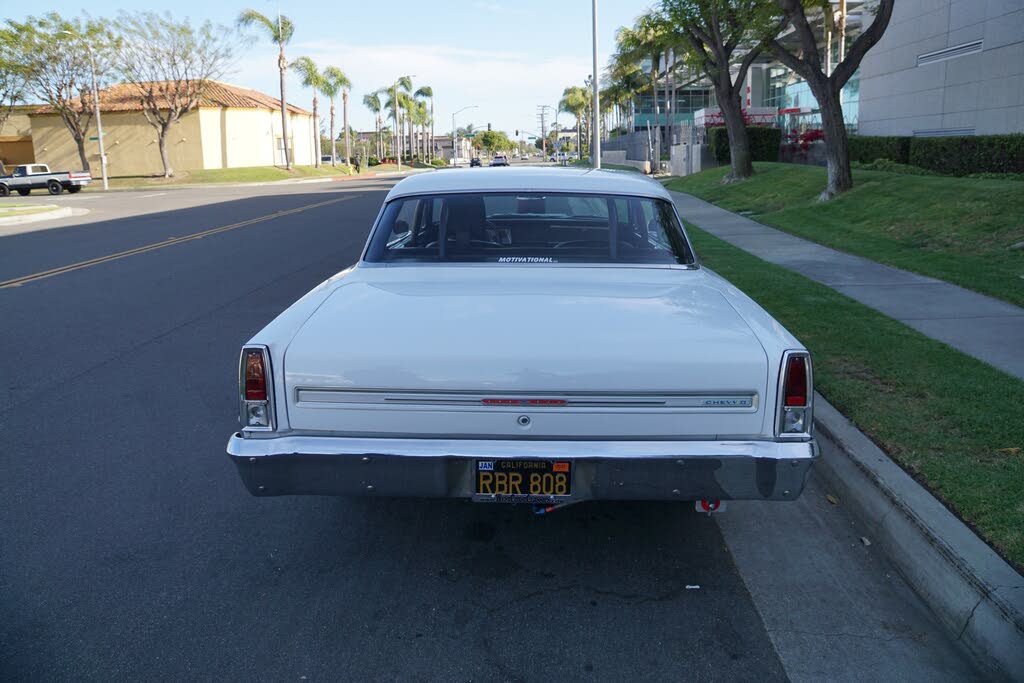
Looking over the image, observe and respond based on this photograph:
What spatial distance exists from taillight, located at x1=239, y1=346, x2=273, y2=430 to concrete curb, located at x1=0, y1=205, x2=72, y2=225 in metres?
25.1

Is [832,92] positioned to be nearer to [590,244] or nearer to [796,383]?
[590,244]

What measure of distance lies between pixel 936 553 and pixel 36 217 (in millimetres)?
28416

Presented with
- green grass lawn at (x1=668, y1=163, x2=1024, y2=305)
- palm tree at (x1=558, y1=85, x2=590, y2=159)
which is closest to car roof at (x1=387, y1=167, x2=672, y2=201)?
green grass lawn at (x1=668, y1=163, x2=1024, y2=305)

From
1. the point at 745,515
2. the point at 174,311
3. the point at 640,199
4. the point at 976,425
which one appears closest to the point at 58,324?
the point at 174,311

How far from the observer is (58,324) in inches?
368

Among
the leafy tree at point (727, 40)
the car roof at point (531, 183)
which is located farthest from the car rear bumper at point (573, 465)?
the leafy tree at point (727, 40)

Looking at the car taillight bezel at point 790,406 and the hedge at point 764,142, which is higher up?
the hedge at point 764,142

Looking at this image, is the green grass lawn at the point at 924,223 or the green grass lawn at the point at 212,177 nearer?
the green grass lawn at the point at 924,223

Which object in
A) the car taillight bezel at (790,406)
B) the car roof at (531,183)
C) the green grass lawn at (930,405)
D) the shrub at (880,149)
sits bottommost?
the green grass lawn at (930,405)

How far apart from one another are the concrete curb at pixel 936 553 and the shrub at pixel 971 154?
1750 cm

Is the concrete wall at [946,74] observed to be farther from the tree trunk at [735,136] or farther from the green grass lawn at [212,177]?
the green grass lawn at [212,177]

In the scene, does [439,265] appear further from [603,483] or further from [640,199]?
[603,483]

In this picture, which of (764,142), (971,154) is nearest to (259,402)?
(971,154)

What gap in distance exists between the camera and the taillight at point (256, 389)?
3.52 metres
